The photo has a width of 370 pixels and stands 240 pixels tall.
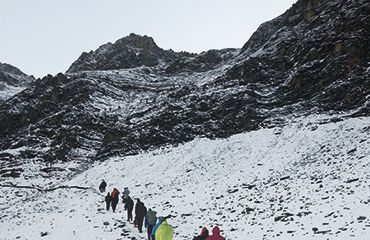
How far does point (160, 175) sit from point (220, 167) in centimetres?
579

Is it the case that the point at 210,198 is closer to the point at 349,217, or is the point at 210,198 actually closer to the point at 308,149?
the point at 308,149

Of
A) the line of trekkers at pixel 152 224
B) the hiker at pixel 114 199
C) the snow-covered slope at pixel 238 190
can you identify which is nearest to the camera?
the line of trekkers at pixel 152 224

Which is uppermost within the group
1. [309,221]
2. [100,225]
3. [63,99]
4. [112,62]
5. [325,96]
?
[112,62]

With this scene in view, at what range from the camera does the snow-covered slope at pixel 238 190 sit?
1755 centimetres

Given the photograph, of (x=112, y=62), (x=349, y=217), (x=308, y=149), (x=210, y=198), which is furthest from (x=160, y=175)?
(x=112, y=62)

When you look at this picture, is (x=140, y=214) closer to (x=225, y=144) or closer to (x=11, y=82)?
(x=225, y=144)

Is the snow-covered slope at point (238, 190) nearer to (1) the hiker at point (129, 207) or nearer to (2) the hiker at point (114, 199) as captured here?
(2) the hiker at point (114, 199)

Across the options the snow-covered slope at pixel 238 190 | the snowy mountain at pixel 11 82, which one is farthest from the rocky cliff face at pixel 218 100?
the snowy mountain at pixel 11 82

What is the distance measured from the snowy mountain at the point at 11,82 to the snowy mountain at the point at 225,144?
1350 inches

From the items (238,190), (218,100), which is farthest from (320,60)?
(238,190)

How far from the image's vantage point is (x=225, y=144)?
39.8 m

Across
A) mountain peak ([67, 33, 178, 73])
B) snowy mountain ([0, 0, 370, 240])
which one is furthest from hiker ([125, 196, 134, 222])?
mountain peak ([67, 33, 178, 73])

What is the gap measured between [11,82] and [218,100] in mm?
94022

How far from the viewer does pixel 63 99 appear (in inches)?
2840
